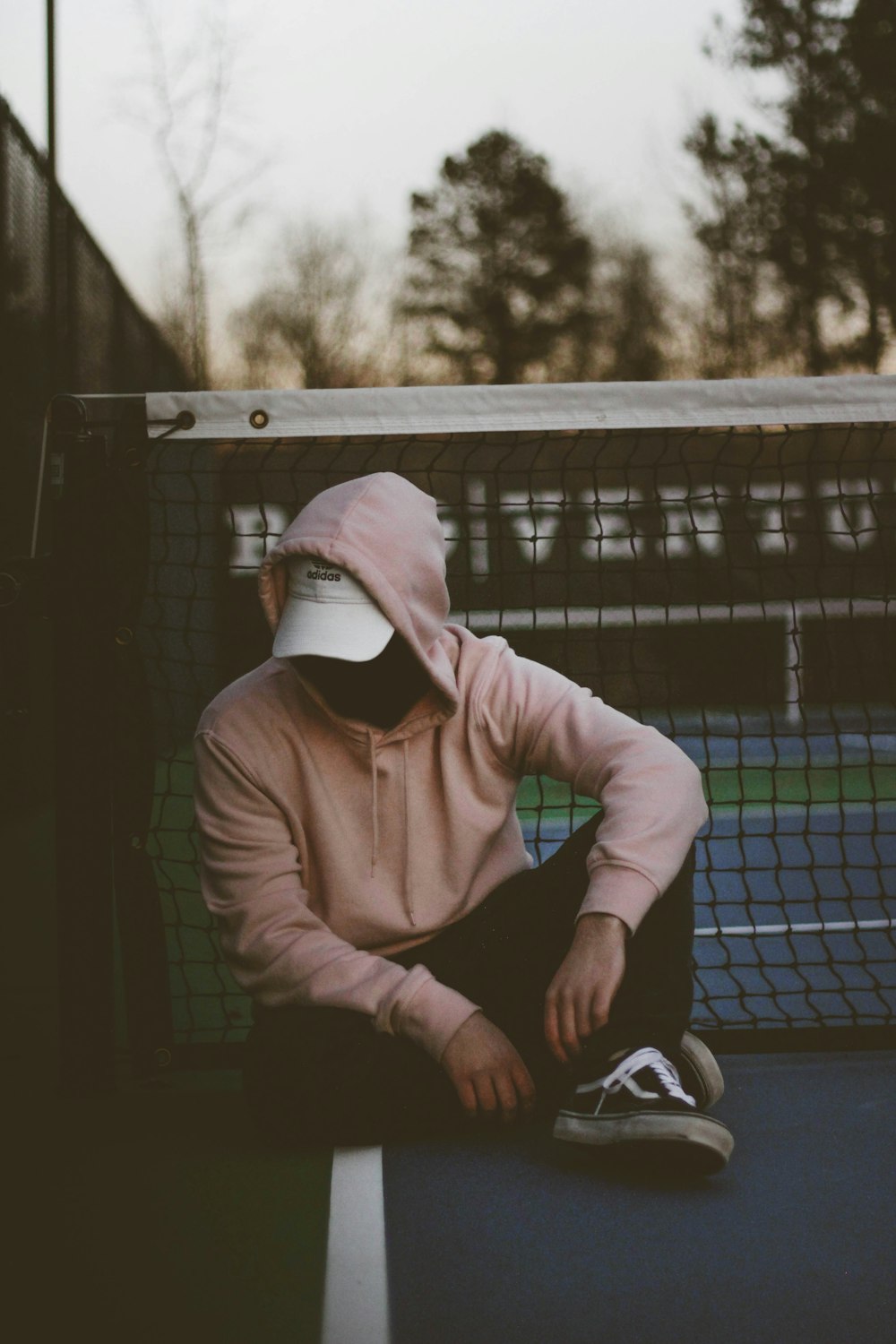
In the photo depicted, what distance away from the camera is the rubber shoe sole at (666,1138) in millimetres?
1627

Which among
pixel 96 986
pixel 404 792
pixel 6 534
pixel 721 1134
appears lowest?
pixel 721 1134

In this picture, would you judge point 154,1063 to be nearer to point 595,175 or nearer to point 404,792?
point 404,792

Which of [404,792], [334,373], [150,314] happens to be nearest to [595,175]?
[334,373]

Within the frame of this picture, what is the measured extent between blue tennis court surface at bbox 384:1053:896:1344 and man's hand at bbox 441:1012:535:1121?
3.6 inches

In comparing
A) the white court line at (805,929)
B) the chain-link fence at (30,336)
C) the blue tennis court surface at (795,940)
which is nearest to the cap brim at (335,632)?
the blue tennis court surface at (795,940)

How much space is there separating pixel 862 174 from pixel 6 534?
8.14 metres

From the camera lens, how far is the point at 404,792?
193 cm

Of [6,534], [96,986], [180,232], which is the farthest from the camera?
[180,232]

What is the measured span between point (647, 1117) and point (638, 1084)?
0.18 feet

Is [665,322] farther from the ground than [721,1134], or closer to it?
farther from the ground

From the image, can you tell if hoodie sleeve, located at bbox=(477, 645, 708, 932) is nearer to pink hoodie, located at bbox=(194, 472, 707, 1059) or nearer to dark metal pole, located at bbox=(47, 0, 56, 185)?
pink hoodie, located at bbox=(194, 472, 707, 1059)

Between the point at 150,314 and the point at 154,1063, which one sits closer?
the point at 154,1063

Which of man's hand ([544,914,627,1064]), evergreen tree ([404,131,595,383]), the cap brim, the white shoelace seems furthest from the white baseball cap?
evergreen tree ([404,131,595,383])

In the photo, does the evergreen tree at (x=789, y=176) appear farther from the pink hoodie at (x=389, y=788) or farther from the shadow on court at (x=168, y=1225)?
the shadow on court at (x=168, y=1225)
